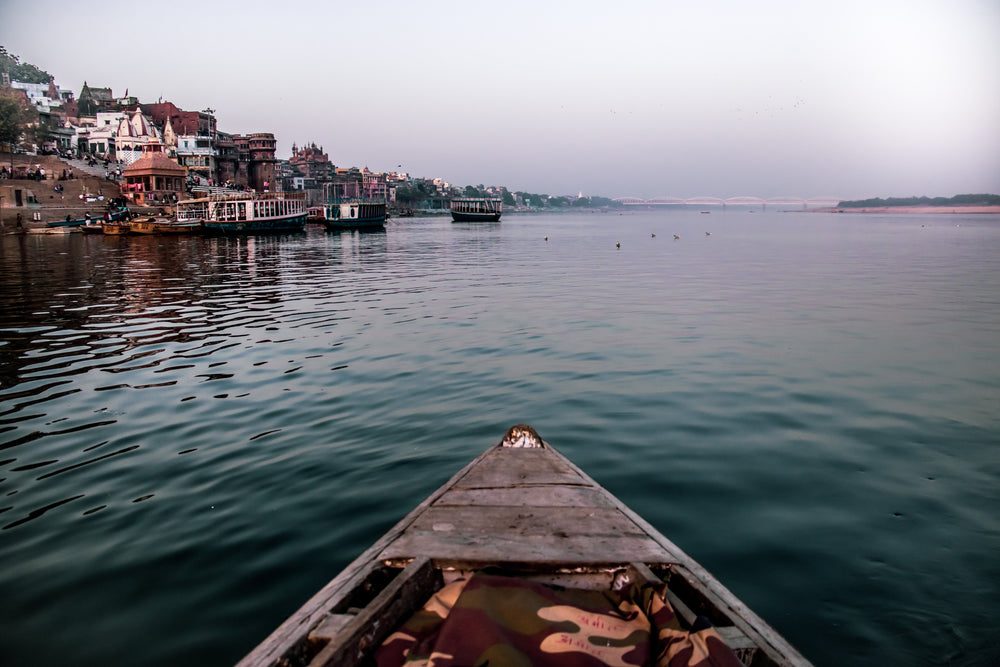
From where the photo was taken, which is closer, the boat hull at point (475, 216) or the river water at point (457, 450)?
the river water at point (457, 450)

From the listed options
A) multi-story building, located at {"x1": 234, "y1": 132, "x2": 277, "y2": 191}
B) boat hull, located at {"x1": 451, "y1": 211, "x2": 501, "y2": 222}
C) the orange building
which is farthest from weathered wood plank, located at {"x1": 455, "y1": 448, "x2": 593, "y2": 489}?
multi-story building, located at {"x1": 234, "y1": 132, "x2": 277, "y2": 191}

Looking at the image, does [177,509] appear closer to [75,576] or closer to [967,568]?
[75,576]

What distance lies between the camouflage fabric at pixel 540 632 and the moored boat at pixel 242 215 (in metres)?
64.9

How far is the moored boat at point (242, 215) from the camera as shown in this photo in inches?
2422

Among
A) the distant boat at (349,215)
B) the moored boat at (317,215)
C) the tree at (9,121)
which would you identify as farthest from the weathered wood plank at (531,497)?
the tree at (9,121)

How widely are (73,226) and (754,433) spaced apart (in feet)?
248

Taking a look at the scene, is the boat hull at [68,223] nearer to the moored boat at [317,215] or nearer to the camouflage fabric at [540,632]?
the moored boat at [317,215]

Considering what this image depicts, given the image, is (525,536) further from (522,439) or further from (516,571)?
(522,439)

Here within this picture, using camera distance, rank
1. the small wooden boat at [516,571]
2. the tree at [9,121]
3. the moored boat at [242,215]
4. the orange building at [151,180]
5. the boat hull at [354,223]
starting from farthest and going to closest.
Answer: the boat hull at [354,223]
the orange building at [151,180]
the tree at [9,121]
the moored boat at [242,215]
the small wooden boat at [516,571]

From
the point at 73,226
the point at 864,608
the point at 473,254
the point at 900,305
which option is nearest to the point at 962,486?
the point at 864,608

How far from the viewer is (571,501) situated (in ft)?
14.0

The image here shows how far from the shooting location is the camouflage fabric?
254cm

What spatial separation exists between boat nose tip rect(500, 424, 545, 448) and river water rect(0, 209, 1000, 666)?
1.24 m

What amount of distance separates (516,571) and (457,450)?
4.04 metres
